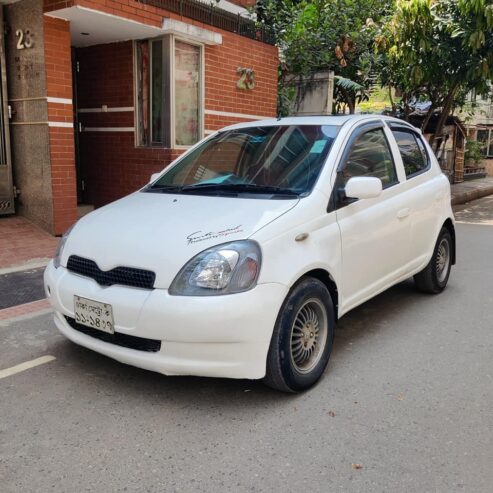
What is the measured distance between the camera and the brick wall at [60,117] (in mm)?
7211

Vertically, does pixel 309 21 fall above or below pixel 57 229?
above

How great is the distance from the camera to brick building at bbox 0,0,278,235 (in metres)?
7.34

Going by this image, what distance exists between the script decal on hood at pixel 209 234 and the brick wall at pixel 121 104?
5702 millimetres

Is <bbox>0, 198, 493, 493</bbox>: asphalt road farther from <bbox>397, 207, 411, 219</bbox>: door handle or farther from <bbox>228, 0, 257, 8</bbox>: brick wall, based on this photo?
<bbox>228, 0, 257, 8</bbox>: brick wall

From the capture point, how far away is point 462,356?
4098 mm

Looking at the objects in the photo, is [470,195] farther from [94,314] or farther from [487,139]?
[487,139]

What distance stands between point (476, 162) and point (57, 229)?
2127cm

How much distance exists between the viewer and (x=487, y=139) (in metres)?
31.6

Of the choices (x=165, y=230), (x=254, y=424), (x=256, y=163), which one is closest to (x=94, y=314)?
(x=165, y=230)

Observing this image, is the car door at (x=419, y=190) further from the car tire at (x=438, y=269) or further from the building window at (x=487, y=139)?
the building window at (x=487, y=139)

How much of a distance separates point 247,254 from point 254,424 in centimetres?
95

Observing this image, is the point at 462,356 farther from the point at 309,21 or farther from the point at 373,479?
the point at 309,21

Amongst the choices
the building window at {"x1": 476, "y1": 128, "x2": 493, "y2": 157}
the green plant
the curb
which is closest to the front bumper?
the curb

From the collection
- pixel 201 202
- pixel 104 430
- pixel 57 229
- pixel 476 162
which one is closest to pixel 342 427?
pixel 104 430
